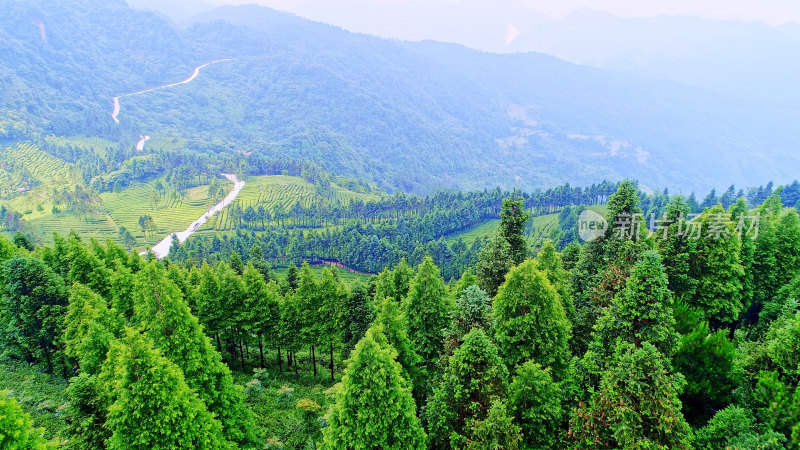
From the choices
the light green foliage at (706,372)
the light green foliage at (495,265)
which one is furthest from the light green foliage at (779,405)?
the light green foliage at (495,265)

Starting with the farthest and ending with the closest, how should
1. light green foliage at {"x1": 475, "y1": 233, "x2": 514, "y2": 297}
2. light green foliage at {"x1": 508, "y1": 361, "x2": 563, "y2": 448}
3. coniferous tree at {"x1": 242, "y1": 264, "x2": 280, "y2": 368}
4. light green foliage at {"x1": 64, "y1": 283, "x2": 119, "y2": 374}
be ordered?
coniferous tree at {"x1": 242, "y1": 264, "x2": 280, "y2": 368} < light green foliage at {"x1": 475, "y1": 233, "x2": 514, "y2": 297} < light green foliage at {"x1": 64, "y1": 283, "x2": 119, "y2": 374} < light green foliage at {"x1": 508, "y1": 361, "x2": 563, "y2": 448}

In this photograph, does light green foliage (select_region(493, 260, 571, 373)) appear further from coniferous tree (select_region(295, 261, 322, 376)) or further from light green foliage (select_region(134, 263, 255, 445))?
coniferous tree (select_region(295, 261, 322, 376))

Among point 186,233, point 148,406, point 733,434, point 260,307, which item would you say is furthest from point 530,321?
point 186,233

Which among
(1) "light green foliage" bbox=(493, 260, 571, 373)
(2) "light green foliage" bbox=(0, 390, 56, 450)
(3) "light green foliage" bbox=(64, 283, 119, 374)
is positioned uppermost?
(1) "light green foliage" bbox=(493, 260, 571, 373)

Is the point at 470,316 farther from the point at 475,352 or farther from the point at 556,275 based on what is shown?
the point at 556,275

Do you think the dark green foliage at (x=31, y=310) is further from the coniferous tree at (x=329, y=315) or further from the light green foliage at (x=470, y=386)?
the light green foliage at (x=470, y=386)

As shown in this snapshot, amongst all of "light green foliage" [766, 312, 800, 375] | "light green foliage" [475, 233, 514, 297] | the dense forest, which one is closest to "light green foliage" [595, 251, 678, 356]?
the dense forest

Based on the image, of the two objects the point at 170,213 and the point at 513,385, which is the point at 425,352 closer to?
the point at 513,385
